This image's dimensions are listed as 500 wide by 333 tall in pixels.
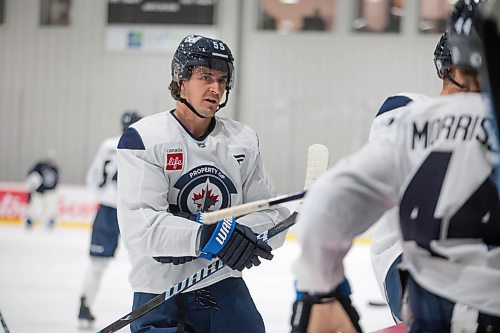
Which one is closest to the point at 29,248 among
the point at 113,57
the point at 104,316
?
the point at 104,316

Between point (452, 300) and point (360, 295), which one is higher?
point (452, 300)

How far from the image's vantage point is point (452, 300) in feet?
4.44

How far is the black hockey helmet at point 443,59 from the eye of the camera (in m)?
2.28

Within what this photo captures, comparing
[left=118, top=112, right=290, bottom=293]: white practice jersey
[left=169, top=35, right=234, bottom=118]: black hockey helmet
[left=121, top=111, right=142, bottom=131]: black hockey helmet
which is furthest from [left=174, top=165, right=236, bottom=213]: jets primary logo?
[left=121, top=111, right=142, bottom=131]: black hockey helmet

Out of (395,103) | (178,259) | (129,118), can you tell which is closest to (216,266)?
(178,259)

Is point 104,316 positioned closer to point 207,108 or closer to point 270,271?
point 270,271

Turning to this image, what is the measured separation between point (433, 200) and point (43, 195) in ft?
30.9

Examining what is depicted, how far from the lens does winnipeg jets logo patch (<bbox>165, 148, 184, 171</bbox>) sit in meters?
2.37

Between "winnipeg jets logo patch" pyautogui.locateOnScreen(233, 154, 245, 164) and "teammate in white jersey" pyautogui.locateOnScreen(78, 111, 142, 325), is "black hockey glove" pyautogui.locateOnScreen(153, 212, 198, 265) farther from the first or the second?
"teammate in white jersey" pyautogui.locateOnScreen(78, 111, 142, 325)

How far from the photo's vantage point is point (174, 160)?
7.80ft

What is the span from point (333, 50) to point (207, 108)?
941cm

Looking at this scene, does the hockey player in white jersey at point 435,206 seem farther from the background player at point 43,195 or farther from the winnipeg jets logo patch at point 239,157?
the background player at point 43,195

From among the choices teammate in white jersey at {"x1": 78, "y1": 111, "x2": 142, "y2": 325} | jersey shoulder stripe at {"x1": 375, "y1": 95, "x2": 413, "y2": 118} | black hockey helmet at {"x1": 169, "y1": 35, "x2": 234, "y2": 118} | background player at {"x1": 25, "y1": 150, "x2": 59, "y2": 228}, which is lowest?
background player at {"x1": 25, "y1": 150, "x2": 59, "y2": 228}

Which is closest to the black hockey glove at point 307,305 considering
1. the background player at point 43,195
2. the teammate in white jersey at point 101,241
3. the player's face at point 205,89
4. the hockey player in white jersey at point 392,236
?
the hockey player in white jersey at point 392,236
